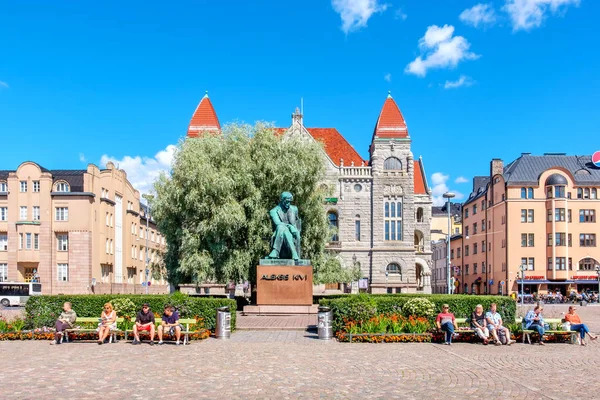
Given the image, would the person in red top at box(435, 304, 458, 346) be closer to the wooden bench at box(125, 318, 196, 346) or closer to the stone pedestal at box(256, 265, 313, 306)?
the wooden bench at box(125, 318, 196, 346)

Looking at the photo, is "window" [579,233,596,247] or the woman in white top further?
"window" [579,233,596,247]

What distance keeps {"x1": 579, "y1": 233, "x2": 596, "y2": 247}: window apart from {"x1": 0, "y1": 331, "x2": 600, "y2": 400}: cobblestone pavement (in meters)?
52.9

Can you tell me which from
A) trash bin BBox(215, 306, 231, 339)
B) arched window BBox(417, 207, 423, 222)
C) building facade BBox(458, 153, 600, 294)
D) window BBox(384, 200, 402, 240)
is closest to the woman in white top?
trash bin BBox(215, 306, 231, 339)

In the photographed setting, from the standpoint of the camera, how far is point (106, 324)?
18.9m

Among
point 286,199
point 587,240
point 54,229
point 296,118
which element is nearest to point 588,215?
point 587,240

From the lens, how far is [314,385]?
11.8m

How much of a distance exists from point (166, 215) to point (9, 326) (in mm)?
16474

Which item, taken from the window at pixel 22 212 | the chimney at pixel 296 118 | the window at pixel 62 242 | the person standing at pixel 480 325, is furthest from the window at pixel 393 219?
the person standing at pixel 480 325

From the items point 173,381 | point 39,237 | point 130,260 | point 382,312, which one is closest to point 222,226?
point 382,312

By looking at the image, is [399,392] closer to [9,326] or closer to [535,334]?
[535,334]

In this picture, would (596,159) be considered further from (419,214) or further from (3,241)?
(3,241)

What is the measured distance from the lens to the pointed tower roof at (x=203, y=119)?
65.6 meters

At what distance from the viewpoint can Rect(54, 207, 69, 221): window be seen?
199ft

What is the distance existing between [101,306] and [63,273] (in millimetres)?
41324
